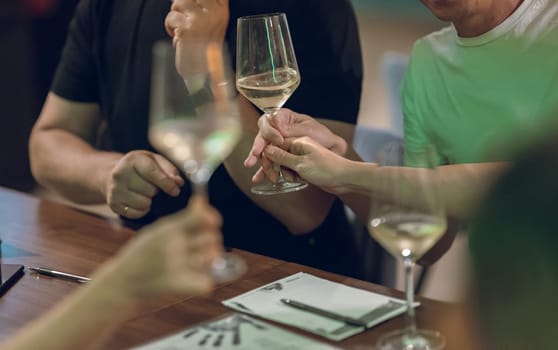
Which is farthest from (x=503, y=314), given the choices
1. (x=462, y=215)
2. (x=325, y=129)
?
(x=325, y=129)

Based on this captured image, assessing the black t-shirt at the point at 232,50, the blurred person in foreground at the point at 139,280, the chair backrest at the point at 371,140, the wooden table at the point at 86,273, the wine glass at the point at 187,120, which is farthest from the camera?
the chair backrest at the point at 371,140

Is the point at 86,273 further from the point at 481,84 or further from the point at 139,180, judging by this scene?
the point at 481,84

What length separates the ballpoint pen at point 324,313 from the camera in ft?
3.88

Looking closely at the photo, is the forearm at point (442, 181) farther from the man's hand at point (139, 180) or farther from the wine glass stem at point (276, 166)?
the man's hand at point (139, 180)

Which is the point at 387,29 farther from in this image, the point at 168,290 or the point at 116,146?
the point at 168,290

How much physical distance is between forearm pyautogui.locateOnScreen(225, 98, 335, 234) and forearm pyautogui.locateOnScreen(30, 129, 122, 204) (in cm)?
31

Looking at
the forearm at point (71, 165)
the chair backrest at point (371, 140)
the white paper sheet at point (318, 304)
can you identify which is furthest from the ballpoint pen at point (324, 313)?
the chair backrest at point (371, 140)

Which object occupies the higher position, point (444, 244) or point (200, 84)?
point (200, 84)

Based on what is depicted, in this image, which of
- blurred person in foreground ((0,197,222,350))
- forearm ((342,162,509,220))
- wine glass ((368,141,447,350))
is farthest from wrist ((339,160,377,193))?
blurred person in foreground ((0,197,222,350))

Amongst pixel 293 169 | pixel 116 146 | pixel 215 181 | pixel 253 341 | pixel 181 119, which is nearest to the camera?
pixel 181 119

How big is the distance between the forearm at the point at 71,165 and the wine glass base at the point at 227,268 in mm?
560

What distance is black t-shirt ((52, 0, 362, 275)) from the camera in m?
1.92

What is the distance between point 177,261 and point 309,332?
1.34 ft

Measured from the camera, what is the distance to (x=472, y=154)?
1691 millimetres
